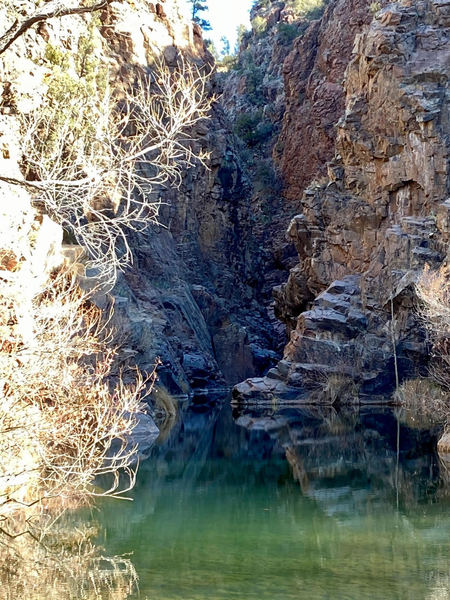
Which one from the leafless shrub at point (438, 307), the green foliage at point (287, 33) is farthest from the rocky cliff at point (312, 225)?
the leafless shrub at point (438, 307)

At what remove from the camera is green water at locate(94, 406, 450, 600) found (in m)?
10.9

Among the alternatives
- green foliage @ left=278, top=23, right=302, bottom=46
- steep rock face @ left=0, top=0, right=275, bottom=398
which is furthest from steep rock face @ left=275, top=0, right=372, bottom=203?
steep rock face @ left=0, top=0, right=275, bottom=398

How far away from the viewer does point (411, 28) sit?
→ 2092 inches

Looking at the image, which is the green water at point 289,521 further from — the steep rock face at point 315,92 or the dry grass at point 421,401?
the steep rock face at point 315,92

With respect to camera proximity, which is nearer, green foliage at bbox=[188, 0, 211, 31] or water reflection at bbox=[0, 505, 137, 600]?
water reflection at bbox=[0, 505, 137, 600]

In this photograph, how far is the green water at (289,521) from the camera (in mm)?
10875

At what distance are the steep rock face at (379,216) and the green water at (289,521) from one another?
59.2 feet

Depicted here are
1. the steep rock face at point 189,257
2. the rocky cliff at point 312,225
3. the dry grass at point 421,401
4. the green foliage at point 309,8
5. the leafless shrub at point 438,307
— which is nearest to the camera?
the leafless shrub at point 438,307

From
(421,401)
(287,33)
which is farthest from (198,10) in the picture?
(421,401)

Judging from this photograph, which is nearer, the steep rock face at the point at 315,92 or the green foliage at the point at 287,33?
the steep rock face at the point at 315,92

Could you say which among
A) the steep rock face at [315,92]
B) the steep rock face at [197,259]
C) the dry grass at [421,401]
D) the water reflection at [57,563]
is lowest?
the water reflection at [57,563]

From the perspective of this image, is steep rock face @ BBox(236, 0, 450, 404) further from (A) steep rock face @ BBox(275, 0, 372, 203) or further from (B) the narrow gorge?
(A) steep rock face @ BBox(275, 0, 372, 203)

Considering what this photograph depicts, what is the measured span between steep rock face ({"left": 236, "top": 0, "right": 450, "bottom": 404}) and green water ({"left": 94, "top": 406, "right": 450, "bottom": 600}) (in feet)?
59.2

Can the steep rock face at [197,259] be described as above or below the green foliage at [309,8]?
below
